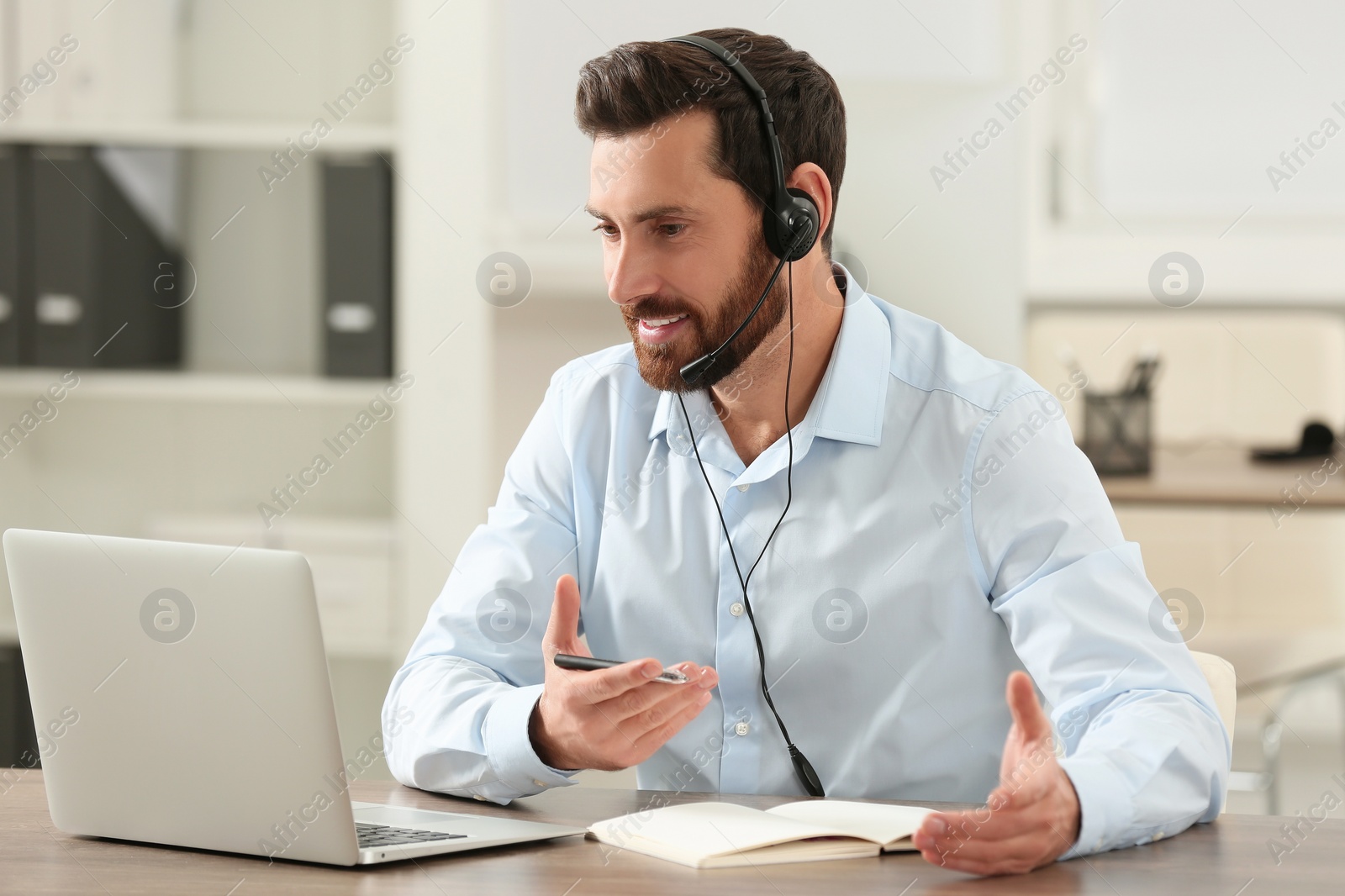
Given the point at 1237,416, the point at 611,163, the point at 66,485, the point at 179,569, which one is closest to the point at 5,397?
the point at 66,485

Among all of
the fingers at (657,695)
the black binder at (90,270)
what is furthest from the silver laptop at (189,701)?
the black binder at (90,270)

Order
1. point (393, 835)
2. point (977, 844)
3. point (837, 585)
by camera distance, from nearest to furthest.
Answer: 1. point (977, 844)
2. point (393, 835)
3. point (837, 585)

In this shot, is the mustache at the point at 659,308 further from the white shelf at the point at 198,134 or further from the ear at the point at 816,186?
the white shelf at the point at 198,134

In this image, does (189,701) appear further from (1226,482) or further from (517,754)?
(1226,482)

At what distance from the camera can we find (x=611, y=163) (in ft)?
4.37

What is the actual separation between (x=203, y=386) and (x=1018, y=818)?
2.03 meters

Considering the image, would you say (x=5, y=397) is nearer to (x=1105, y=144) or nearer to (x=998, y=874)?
(x=998, y=874)

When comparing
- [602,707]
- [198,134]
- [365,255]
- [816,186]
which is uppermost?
[198,134]

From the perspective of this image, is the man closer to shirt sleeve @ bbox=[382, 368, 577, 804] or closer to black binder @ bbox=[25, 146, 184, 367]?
shirt sleeve @ bbox=[382, 368, 577, 804]

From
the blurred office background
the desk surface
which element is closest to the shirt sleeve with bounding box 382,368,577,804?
the blurred office background

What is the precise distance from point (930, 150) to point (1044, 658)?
157 centimetres

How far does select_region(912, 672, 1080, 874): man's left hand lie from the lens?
83 centimetres

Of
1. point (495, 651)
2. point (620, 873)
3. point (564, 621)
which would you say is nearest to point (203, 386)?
point (495, 651)

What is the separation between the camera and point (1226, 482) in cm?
248
